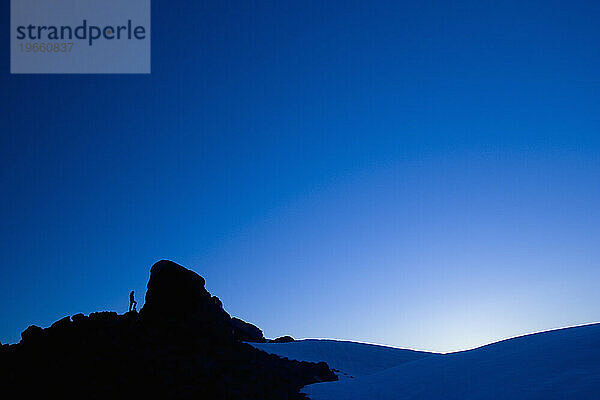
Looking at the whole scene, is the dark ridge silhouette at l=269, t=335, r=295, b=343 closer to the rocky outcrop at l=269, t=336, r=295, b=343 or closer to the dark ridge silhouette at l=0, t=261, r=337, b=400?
the rocky outcrop at l=269, t=336, r=295, b=343

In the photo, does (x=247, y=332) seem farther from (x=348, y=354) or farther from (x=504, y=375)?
(x=504, y=375)

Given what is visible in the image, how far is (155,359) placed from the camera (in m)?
15.8

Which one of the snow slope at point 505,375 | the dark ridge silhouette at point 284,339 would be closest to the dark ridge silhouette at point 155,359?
the snow slope at point 505,375

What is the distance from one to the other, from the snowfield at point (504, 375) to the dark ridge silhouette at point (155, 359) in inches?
125

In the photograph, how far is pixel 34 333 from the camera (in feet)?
60.1

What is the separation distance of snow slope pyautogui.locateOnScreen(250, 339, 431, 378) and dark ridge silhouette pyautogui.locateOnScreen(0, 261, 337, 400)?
27.9ft

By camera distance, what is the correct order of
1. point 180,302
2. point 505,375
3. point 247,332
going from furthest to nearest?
point 247,332 < point 180,302 < point 505,375

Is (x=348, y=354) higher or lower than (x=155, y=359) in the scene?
lower

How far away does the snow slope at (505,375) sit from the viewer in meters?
8.05

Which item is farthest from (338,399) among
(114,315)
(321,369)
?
(114,315)

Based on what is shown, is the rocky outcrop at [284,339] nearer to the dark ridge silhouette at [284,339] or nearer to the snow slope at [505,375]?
the dark ridge silhouette at [284,339]

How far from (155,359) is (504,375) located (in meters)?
12.4

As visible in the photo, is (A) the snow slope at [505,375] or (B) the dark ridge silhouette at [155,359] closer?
(A) the snow slope at [505,375]

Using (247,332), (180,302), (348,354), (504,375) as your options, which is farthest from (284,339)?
(504,375)
